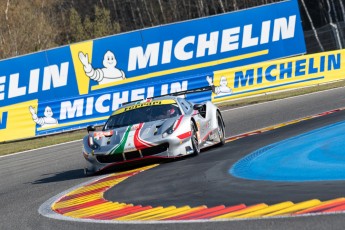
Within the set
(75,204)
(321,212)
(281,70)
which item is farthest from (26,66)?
(321,212)

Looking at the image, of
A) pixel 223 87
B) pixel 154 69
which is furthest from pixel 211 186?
pixel 154 69

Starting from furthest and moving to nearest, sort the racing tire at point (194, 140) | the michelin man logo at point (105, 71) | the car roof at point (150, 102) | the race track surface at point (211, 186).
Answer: the michelin man logo at point (105, 71), the car roof at point (150, 102), the racing tire at point (194, 140), the race track surface at point (211, 186)

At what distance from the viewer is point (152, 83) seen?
25406mm

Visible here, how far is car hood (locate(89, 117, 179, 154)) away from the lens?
12.8 m

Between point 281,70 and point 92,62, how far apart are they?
583 cm

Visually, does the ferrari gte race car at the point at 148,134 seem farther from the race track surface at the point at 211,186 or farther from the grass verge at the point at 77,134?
the grass verge at the point at 77,134

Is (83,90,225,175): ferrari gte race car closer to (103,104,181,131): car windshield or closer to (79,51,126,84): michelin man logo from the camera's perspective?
(103,104,181,131): car windshield

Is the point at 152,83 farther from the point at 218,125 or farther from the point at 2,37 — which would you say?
the point at 2,37

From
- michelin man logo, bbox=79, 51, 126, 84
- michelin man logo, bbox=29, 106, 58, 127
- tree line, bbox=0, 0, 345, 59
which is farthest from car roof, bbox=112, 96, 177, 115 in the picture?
tree line, bbox=0, 0, 345, 59

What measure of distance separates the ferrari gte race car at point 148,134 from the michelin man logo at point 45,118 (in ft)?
35.7

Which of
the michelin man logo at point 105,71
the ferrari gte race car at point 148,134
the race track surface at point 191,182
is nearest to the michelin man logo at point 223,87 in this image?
the michelin man logo at point 105,71

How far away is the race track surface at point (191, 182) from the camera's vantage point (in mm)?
7626

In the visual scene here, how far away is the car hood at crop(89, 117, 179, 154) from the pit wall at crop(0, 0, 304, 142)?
1171 cm

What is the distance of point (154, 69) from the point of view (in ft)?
89.3
